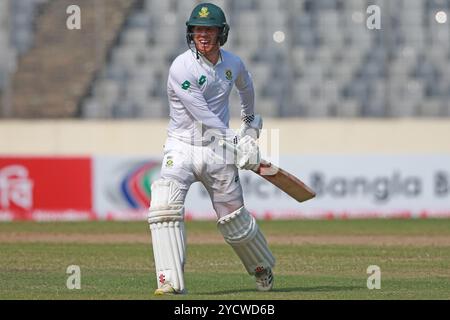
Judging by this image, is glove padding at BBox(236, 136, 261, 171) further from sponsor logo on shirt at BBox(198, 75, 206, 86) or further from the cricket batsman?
sponsor logo on shirt at BBox(198, 75, 206, 86)

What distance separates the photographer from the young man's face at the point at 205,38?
374 inches

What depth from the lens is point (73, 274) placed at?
11156mm

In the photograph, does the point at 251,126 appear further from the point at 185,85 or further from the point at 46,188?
the point at 46,188

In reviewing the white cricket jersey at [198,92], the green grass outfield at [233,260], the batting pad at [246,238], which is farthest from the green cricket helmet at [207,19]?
the green grass outfield at [233,260]

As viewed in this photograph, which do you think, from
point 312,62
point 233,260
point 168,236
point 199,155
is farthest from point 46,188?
point 168,236

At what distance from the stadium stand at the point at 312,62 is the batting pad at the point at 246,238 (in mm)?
11035

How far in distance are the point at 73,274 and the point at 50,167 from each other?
902cm

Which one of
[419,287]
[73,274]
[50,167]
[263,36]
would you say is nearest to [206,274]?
[73,274]

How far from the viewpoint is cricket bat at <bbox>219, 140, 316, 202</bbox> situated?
31.4 feet

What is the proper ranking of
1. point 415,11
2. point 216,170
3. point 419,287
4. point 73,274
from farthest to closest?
1. point 415,11
2. point 73,274
3. point 419,287
4. point 216,170

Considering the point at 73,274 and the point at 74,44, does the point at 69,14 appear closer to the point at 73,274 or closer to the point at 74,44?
the point at 74,44

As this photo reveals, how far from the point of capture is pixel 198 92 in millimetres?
9469

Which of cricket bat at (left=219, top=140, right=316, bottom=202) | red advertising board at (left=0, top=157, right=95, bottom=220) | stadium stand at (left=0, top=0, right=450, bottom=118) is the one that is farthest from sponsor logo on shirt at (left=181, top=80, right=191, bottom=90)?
stadium stand at (left=0, top=0, right=450, bottom=118)

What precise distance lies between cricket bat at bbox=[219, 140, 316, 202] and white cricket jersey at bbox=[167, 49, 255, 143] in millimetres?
196
